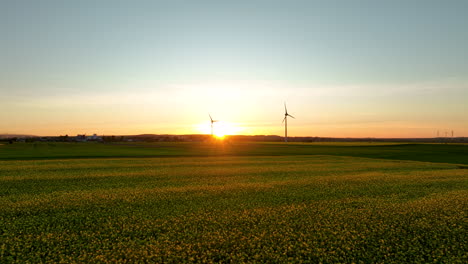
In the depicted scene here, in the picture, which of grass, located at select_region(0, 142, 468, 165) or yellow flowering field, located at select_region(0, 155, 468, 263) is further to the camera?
grass, located at select_region(0, 142, 468, 165)

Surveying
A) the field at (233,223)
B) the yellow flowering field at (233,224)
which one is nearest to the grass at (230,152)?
the field at (233,223)

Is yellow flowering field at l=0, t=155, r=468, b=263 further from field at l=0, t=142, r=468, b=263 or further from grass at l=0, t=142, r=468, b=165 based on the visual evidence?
grass at l=0, t=142, r=468, b=165

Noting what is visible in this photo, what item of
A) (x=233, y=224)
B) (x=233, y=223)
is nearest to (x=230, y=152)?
(x=233, y=223)

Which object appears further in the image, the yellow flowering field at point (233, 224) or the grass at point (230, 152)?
the grass at point (230, 152)

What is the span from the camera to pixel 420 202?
15.3 meters

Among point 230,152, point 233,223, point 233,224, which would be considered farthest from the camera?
point 230,152

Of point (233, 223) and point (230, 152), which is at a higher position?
point (233, 223)

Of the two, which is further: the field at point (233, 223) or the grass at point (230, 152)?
the grass at point (230, 152)

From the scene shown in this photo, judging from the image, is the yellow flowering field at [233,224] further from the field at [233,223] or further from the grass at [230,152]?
the grass at [230,152]

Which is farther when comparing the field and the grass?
the grass

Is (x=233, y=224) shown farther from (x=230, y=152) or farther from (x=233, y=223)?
(x=230, y=152)

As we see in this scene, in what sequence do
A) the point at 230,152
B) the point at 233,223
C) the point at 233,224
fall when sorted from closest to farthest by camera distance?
1. the point at 233,224
2. the point at 233,223
3. the point at 230,152

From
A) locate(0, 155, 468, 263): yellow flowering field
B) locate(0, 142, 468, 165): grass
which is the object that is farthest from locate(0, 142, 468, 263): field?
locate(0, 142, 468, 165): grass

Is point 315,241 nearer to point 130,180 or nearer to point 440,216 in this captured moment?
point 440,216
